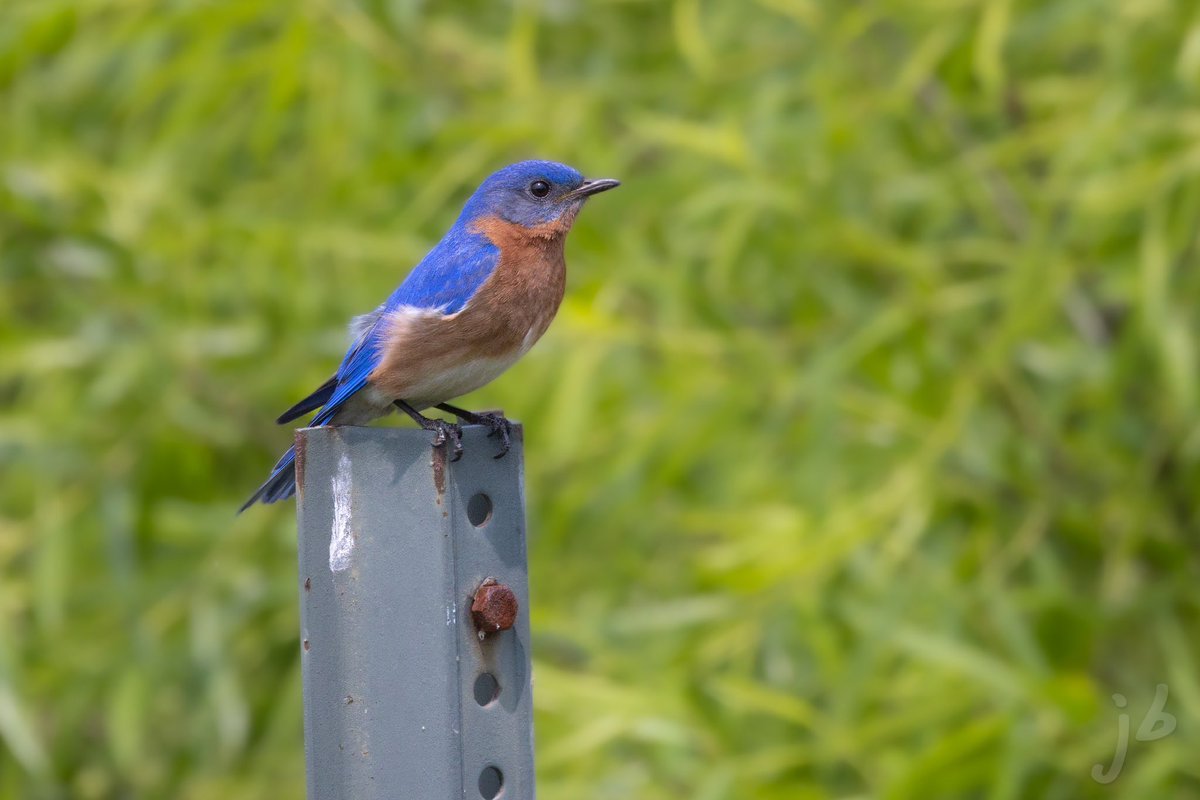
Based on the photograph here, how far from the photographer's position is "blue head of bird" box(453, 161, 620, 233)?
3498 millimetres

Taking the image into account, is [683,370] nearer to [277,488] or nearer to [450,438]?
[277,488]

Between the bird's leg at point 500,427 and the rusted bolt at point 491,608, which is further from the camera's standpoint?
the bird's leg at point 500,427

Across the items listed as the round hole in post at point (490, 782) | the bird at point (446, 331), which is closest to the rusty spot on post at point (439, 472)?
the round hole in post at point (490, 782)

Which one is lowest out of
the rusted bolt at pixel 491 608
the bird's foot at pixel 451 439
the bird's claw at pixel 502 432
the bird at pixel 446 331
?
the rusted bolt at pixel 491 608

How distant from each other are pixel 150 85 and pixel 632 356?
5.66ft

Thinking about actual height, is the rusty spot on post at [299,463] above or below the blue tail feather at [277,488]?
below

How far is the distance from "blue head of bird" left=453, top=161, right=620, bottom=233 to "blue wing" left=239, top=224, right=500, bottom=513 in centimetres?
20

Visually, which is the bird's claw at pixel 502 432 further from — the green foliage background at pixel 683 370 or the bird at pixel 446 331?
the green foliage background at pixel 683 370

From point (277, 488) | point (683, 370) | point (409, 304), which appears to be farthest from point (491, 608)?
point (683, 370)

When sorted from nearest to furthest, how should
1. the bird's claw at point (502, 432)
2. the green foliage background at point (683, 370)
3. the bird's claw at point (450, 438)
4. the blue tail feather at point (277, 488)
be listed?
the bird's claw at point (450, 438)
the bird's claw at point (502, 432)
the blue tail feather at point (277, 488)
the green foliage background at point (683, 370)

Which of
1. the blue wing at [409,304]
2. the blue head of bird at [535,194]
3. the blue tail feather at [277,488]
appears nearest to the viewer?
the blue tail feather at [277,488]

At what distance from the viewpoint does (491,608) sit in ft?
6.96

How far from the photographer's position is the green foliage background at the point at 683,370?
13.2ft

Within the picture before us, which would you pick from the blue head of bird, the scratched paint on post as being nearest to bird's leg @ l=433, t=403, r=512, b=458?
the scratched paint on post
